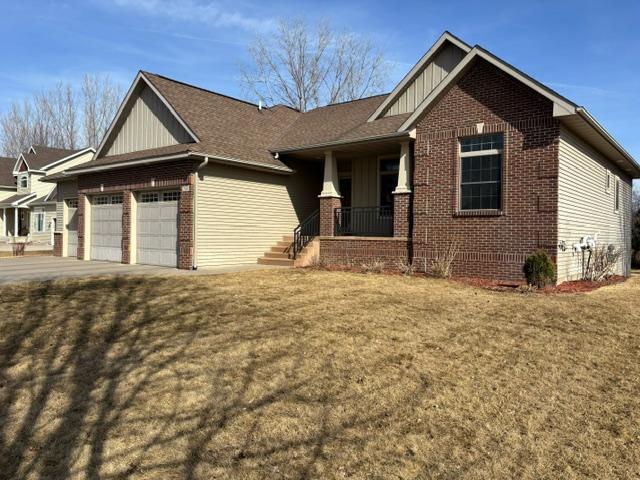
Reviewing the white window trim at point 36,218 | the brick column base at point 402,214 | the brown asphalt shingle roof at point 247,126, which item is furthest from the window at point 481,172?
the white window trim at point 36,218

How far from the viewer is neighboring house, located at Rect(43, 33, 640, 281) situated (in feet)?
39.9

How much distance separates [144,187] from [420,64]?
31.0 feet

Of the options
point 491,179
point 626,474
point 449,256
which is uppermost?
point 491,179

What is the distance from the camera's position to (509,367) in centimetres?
572

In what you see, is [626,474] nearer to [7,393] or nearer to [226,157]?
[7,393]

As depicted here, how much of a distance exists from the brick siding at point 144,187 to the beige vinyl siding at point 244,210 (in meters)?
0.30

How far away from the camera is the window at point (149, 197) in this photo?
53.5 feet

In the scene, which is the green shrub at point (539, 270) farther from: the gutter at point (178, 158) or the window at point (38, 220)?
the window at point (38, 220)

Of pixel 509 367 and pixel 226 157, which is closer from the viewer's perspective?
pixel 509 367

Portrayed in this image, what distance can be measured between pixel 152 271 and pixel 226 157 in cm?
397

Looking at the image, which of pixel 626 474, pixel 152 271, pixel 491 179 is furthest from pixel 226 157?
pixel 626 474

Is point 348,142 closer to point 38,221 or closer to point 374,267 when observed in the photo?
point 374,267

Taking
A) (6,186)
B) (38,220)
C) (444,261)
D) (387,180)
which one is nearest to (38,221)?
(38,220)

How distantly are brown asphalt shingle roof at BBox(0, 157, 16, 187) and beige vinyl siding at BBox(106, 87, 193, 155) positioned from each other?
107 ft
